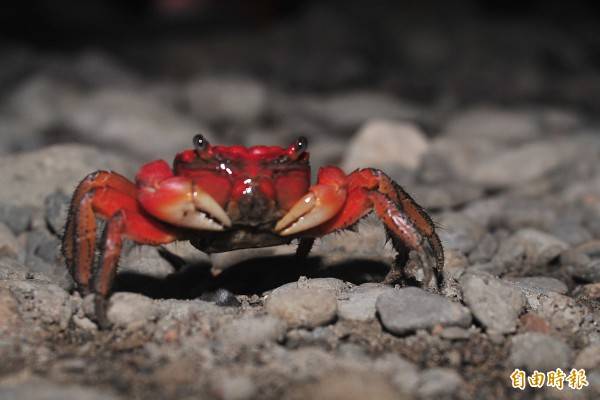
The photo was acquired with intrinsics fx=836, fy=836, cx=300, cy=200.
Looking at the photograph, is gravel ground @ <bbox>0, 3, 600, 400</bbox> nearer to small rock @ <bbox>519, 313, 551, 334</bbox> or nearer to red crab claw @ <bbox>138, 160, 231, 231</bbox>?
small rock @ <bbox>519, 313, 551, 334</bbox>

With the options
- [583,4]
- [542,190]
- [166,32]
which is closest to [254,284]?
[542,190]

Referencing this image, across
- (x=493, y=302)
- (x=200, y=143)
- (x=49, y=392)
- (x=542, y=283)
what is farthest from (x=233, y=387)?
(x=542, y=283)

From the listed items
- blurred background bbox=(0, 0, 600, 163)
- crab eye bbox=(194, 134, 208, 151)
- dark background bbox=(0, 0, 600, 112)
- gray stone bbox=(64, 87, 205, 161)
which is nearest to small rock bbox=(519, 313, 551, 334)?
crab eye bbox=(194, 134, 208, 151)

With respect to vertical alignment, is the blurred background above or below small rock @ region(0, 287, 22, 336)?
A: above

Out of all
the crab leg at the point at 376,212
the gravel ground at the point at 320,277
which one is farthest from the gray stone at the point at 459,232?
the crab leg at the point at 376,212

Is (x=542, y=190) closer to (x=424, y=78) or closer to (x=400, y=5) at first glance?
(x=424, y=78)
